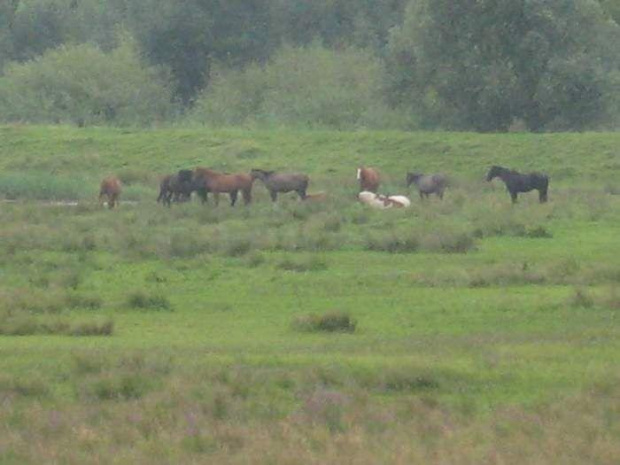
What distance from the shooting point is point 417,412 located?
43.0ft

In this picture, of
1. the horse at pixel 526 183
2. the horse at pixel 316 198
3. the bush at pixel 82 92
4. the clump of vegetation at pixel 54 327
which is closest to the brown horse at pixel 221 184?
the horse at pixel 316 198

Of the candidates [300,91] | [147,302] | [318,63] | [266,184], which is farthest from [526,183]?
[318,63]

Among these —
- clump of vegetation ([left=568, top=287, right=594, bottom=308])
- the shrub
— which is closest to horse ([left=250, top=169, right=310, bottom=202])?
the shrub

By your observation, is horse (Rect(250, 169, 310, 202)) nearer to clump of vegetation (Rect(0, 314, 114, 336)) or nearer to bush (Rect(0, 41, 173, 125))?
clump of vegetation (Rect(0, 314, 114, 336))

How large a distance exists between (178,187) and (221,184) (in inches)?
47.2

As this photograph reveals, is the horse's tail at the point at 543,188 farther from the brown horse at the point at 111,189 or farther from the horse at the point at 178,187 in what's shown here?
the brown horse at the point at 111,189

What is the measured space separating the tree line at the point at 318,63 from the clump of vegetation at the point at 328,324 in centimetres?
4065

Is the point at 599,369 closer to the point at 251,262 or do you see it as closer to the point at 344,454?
the point at 344,454

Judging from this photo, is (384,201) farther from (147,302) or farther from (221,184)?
(147,302)

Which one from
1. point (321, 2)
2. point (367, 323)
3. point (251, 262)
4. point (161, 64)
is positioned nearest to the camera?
point (367, 323)

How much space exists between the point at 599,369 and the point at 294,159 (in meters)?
38.1

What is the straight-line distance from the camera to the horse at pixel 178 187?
130 ft

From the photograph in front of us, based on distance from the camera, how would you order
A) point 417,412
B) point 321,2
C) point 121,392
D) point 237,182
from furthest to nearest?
1. point 321,2
2. point 237,182
3. point 121,392
4. point 417,412

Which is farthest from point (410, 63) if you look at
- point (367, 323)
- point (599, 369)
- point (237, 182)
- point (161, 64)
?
point (599, 369)
